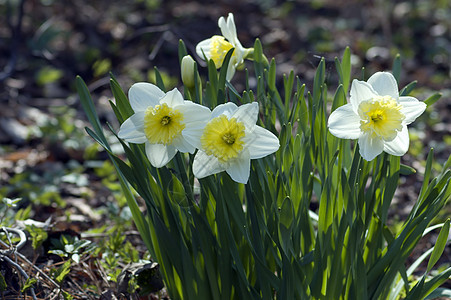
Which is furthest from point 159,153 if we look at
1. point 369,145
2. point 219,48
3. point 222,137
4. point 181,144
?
point 369,145

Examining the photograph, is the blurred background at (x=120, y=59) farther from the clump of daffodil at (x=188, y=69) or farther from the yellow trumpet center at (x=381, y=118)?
the yellow trumpet center at (x=381, y=118)

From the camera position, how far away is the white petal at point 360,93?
1.14m

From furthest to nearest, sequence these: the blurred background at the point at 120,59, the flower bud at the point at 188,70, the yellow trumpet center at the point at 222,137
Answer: the blurred background at the point at 120,59
the flower bud at the point at 188,70
the yellow trumpet center at the point at 222,137

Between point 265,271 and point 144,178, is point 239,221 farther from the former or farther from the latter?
point 144,178

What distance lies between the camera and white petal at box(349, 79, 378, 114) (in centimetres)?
114

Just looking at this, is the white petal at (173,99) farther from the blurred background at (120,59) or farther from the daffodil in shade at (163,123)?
the blurred background at (120,59)

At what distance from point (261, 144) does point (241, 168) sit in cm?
7

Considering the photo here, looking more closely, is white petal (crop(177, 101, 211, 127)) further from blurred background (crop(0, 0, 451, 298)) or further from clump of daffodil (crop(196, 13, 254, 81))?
blurred background (crop(0, 0, 451, 298))

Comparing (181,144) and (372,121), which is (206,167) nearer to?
(181,144)

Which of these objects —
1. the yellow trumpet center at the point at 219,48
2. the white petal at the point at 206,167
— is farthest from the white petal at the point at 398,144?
the yellow trumpet center at the point at 219,48

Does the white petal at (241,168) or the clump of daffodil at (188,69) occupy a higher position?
the clump of daffodil at (188,69)

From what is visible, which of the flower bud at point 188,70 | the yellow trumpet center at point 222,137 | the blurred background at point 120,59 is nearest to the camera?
the yellow trumpet center at point 222,137

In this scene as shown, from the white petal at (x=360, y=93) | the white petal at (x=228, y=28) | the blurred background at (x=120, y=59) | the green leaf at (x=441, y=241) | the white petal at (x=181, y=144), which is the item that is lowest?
the blurred background at (x=120, y=59)

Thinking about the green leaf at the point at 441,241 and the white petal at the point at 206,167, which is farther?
the green leaf at the point at 441,241
